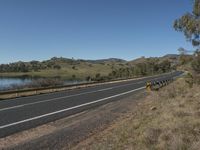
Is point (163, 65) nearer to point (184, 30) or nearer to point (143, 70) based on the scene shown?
point (143, 70)

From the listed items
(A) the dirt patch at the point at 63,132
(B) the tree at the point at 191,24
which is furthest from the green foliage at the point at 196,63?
(A) the dirt patch at the point at 63,132

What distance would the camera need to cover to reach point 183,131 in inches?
338

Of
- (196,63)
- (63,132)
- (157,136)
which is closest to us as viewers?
(157,136)

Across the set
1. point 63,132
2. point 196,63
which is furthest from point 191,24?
→ point 63,132

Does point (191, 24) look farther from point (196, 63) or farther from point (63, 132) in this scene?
point (63, 132)

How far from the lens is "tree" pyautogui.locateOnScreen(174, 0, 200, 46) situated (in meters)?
26.4

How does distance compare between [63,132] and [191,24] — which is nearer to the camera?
[63,132]

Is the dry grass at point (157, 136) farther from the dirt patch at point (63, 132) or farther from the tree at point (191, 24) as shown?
the tree at point (191, 24)

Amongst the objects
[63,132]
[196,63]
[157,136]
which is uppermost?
[196,63]

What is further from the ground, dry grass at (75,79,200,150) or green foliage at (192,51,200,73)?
green foliage at (192,51,200,73)

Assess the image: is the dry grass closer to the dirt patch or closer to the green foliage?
the dirt patch

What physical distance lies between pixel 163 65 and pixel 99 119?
14200cm

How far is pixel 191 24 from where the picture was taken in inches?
1057

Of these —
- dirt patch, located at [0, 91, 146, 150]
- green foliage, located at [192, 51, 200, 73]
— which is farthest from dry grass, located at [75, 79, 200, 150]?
green foliage, located at [192, 51, 200, 73]
